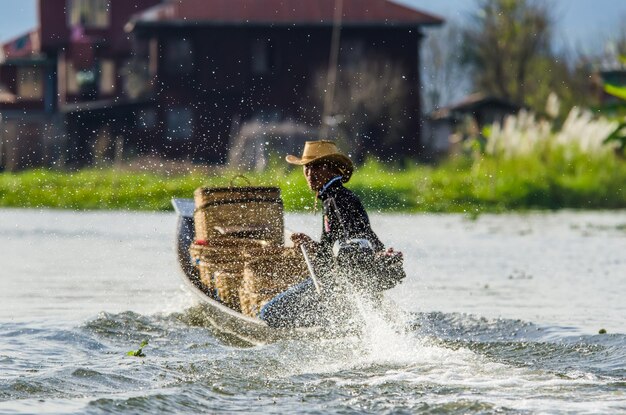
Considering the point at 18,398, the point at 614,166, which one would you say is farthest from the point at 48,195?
the point at 18,398

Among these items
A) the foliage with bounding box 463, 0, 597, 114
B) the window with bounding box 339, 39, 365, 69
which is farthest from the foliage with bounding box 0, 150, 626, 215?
the foliage with bounding box 463, 0, 597, 114

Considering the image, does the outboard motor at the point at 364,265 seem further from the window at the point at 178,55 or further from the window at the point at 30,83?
the window at the point at 30,83

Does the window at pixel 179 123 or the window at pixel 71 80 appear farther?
the window at pixel 71 80

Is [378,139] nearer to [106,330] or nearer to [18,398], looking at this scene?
[106,330]

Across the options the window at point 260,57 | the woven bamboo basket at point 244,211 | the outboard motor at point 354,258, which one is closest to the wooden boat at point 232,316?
the outboard motor at point 354,258

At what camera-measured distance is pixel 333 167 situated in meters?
12.4

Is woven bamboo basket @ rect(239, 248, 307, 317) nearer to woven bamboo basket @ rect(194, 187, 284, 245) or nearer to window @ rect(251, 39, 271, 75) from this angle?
woven bamboo basket @ rect(194, 187, 284, 245)

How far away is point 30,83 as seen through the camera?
72375 millimetres

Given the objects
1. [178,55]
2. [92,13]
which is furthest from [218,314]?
[92,13]

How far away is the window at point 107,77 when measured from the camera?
228 feet

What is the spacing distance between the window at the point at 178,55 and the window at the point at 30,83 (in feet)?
43.6

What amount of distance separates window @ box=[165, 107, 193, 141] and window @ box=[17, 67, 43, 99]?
12989mm

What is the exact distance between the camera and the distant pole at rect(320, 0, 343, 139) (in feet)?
179

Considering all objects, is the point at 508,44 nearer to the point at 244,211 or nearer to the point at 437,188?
the point at 437,188
